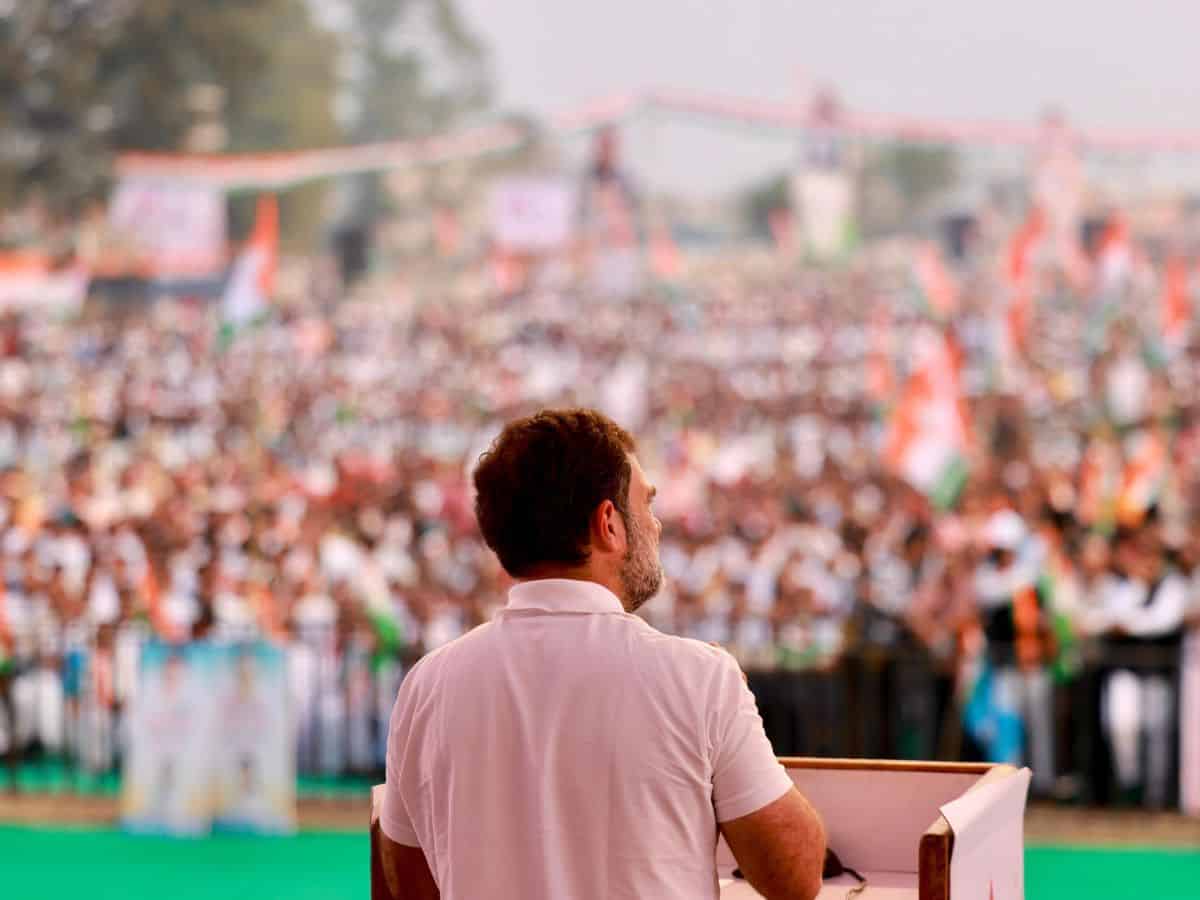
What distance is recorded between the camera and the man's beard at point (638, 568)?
2.42 meters

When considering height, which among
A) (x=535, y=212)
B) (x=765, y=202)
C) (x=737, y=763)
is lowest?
(x=737, y=763)

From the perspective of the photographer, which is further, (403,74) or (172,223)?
(403,74)

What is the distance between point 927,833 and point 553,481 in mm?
615

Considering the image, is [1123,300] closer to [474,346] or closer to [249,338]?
A: [474,346]

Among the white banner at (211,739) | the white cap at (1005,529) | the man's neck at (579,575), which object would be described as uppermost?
the man's neck at (579,575)

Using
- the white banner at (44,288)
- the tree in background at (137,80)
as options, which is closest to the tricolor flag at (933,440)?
the white banner at (44,288)

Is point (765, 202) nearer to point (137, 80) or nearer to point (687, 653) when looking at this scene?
point (137, 80)

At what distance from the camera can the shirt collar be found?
2.39 meters

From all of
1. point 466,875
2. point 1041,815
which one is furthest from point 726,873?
point 1041,815

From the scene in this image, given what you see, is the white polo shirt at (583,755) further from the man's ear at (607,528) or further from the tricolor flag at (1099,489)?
the tricolor flag at (1099,489)

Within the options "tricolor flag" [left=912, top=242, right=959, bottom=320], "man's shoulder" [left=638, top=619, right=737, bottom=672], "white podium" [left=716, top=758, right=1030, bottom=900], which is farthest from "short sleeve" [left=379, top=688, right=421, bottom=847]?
"tricolor flag" [left=912, top=242, right=959, bottom=320]

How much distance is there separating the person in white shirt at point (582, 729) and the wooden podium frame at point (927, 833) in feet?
0.43

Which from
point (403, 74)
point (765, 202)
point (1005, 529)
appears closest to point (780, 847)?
point (1005, 529)

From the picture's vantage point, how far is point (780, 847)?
2279 millimetres
